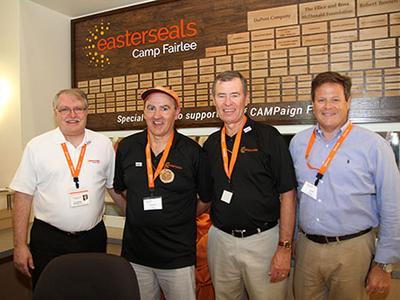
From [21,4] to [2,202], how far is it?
1663mm

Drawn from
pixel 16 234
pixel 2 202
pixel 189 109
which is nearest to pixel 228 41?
pixel 189 109

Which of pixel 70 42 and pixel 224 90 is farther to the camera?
pixel 70 42

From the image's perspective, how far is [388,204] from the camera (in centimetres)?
166

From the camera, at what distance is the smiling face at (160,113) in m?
1.87

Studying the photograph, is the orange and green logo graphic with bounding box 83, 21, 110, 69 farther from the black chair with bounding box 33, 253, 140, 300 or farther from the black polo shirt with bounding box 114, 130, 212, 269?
the black chair with bounding box 33, 253, 140, 300

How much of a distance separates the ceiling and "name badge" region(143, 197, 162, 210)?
2.01m

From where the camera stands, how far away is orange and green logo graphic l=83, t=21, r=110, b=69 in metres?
3.17

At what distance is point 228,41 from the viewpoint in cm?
266

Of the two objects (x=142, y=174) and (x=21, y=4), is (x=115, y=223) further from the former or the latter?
(x=21, y=4)

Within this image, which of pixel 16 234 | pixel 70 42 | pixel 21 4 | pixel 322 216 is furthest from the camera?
pixel 70 42

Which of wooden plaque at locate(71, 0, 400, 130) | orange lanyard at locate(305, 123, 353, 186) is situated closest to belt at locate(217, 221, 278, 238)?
orange lanyard at locate(305, 123, 353, 186)

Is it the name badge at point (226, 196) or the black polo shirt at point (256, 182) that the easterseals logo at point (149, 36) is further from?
the name badge at point (226, 196)

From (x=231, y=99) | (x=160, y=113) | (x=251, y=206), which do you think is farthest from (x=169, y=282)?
(x=231, y=99)

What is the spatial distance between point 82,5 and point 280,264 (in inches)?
109
